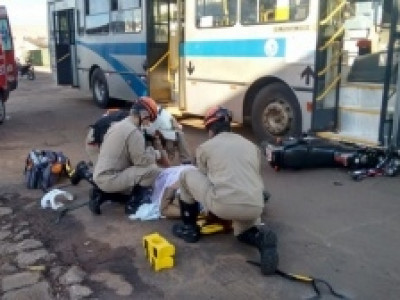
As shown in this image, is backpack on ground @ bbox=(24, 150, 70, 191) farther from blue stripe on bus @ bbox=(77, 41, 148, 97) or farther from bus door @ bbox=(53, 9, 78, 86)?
bus door @ bbox=(53, 9, 78, 86)

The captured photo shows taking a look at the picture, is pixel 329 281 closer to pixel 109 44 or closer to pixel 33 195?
pixel 33 195

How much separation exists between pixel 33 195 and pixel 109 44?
6.07 m

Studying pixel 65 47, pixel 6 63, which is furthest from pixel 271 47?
pixel 65 47

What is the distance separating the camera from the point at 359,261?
376 cm

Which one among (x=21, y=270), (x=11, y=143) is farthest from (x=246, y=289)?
(x=11, y=143)

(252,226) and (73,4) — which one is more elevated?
(73,4)

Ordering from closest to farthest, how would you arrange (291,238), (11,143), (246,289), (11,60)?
(246,289) → (291,238) → (11,143) → (11,60)

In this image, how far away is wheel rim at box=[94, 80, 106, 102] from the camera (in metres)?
11.9

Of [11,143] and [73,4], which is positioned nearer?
[11,143]

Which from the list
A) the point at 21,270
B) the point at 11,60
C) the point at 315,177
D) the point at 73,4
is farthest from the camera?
the point at 73,4

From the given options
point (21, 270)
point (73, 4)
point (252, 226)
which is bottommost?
point (21, 270)

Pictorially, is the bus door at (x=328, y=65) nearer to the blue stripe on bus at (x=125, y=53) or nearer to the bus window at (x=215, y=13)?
the bus window at (x=215, y=13)

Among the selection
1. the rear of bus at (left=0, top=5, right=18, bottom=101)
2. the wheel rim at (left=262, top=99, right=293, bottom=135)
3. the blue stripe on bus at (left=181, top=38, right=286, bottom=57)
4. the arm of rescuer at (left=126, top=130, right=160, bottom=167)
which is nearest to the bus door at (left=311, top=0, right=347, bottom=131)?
the wheel rim at (left=262, top=99, right=293, bottom=135)

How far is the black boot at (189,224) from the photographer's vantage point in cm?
409
